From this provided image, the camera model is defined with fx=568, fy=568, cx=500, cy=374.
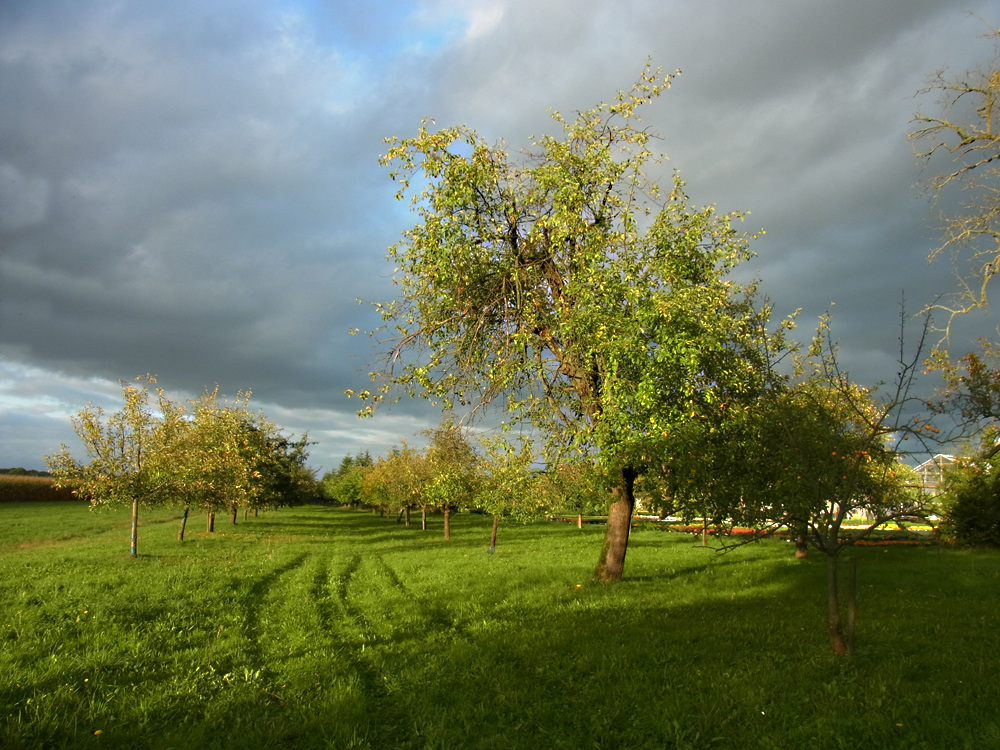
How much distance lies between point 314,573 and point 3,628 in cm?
1031

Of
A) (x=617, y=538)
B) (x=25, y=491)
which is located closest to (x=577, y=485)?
(x=617, y=538)

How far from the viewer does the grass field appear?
668cm

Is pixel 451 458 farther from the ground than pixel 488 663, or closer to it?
farther from the ground

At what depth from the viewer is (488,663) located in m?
9.12

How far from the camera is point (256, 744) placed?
644cm

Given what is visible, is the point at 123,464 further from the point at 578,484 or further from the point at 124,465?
the point at 578,484

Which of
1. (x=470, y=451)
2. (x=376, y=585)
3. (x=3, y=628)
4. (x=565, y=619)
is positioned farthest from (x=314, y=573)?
(x=470, y=451)

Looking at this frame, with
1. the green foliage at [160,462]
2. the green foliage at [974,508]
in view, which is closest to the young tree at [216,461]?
the green foliage at [160,462]

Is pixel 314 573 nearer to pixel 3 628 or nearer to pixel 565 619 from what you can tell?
pixel 3 628

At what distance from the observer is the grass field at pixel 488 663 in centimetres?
668

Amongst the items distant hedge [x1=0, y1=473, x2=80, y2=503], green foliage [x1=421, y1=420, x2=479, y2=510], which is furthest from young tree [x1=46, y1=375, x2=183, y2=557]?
distant hedge [x1=0, y1=473, x2=80, y2=503]

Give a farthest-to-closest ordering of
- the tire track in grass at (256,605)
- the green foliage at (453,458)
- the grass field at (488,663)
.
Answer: the green foliage at (453,458) < the tire track in grass at (256,605) < the grass field at (488,663)

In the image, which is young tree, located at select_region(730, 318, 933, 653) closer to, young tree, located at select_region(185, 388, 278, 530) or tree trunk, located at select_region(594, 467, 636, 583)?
tree trunk, located at select_region(594, 467, 636, 583)

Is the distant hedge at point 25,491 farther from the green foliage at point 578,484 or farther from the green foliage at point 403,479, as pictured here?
the green foliage at point 578,484
